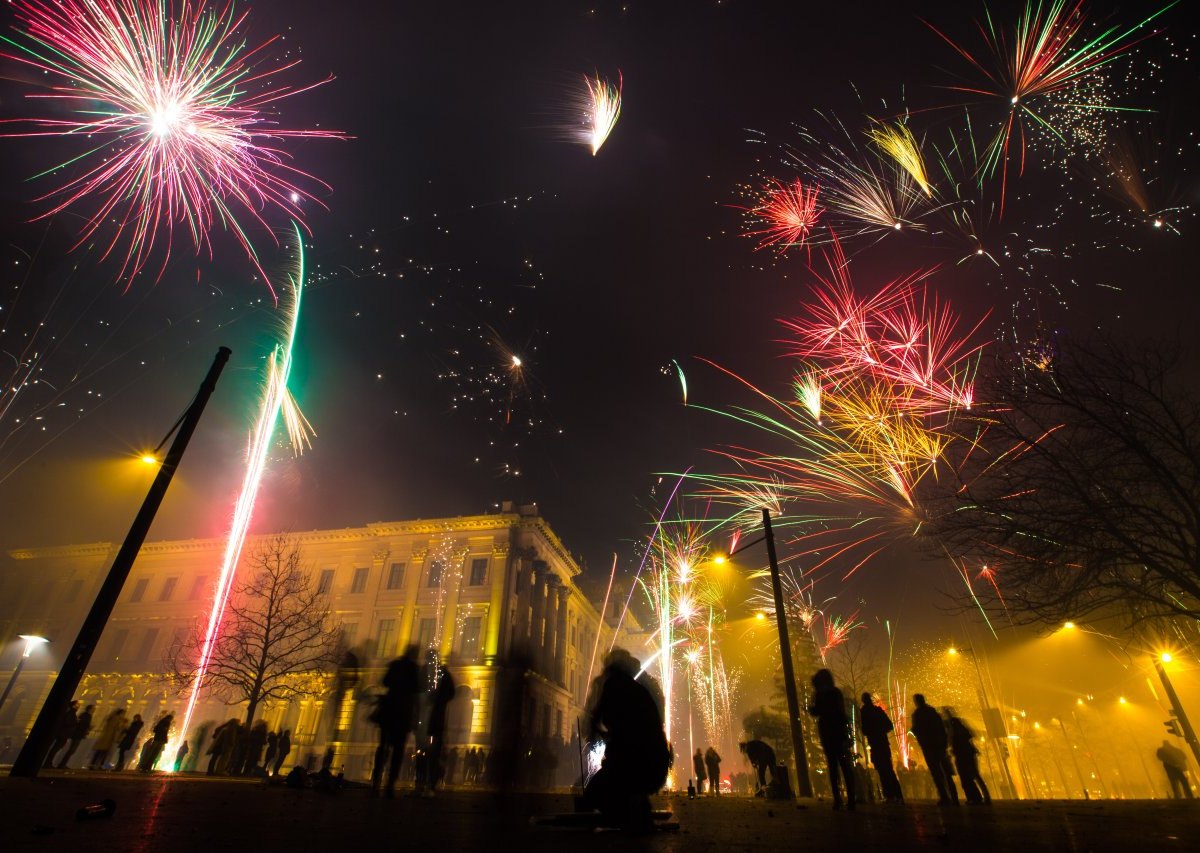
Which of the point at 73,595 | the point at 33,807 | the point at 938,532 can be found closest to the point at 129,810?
the point at 33,807

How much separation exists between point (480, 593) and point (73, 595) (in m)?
36.2

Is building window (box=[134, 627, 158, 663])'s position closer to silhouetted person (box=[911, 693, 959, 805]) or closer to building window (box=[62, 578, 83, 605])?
building window (box=[62, 578, 83, 605])

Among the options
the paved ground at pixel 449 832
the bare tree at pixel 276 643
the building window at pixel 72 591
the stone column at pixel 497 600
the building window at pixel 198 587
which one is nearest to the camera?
the paved ground at pixel 449 832

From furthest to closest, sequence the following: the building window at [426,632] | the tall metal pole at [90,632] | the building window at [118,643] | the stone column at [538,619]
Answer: the building window at [118,643] → the stone column at [538,619] → the building window at [426,632] → the tall metal pole at [90,632]

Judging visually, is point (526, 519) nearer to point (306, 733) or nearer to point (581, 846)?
point (306, 733)

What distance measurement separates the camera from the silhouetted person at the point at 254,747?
57.1 ft

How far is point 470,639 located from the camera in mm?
37094

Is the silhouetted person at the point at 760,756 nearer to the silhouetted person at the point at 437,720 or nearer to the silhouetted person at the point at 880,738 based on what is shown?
the silhouetted person at the point at 880,738

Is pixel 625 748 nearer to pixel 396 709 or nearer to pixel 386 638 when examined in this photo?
pixel 396 709

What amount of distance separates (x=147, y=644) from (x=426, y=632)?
892 inches

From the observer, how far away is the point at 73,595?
148 ft


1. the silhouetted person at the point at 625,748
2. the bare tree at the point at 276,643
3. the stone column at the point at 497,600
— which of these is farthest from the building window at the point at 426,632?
the silhouetted person at the point at 625,748

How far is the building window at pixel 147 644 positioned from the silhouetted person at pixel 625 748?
51331 millimetres

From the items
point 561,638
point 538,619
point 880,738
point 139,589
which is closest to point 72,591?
point 139,589
